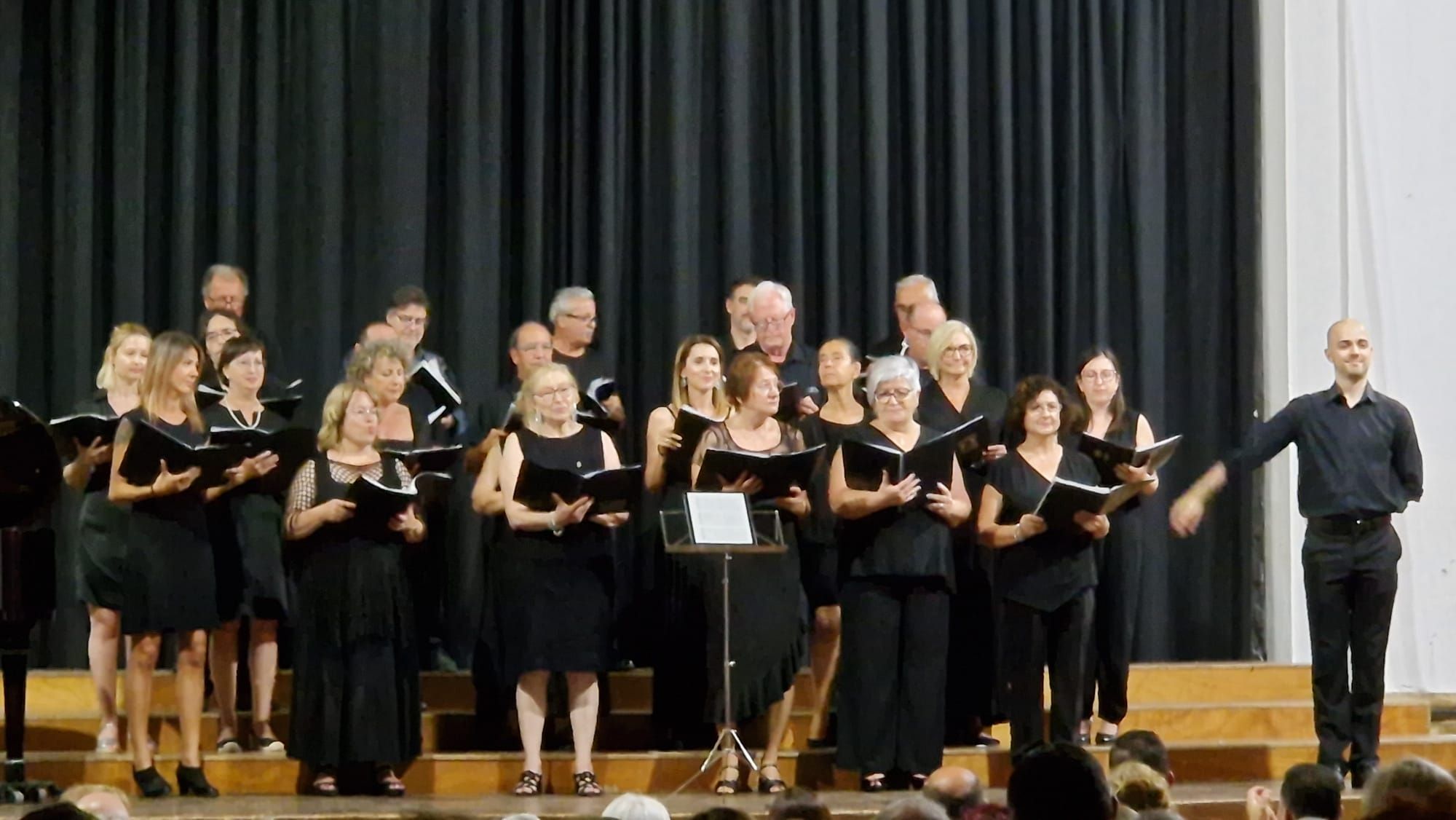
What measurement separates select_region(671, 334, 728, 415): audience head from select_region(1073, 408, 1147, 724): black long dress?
52.9 inches

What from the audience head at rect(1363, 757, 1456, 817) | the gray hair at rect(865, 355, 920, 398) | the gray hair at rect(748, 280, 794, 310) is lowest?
the audience head at rect(1363, 757, 1456, 817)

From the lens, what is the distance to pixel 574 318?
25.2ft

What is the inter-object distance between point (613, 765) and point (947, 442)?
1522 mm

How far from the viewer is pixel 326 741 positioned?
641 centimetres

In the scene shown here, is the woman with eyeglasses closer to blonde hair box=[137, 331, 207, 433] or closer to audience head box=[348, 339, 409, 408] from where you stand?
audience head box=[348, 339, 409, 408]

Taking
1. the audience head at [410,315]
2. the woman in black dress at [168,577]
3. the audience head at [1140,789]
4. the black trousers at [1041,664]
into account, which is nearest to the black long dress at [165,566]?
the woman in black dress at [168,577]

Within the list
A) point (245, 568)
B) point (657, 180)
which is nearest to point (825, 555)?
point (245, 568)

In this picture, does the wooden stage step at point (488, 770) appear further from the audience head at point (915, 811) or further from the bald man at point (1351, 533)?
the audience head at point (915, 811)

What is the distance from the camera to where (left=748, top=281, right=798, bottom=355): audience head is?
7.24m

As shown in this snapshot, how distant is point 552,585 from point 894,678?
113 centimetres

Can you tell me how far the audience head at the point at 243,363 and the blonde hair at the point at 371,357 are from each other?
30cm

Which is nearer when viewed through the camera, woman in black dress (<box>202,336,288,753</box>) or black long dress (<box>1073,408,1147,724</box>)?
woman in black dress (<box>202,336,288,753</box>)

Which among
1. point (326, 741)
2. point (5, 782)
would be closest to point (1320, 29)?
point (326, 741)

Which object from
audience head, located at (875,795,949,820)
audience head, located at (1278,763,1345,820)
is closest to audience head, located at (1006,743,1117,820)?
audience head, located at (875,795,949,820)
